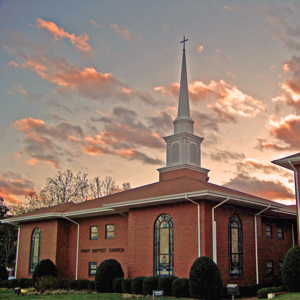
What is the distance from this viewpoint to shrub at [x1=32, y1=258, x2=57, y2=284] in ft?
90.6

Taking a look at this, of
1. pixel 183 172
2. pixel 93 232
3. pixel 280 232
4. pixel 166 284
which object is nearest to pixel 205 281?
pixel 166 284

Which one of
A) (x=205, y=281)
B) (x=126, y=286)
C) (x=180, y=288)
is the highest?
(x=205, y=281)

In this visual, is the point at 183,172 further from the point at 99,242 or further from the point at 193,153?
the point at 99,242

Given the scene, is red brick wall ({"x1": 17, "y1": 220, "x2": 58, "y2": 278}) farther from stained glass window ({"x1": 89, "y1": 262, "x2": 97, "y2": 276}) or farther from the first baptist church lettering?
stained glass window ({"x1": 89, "y1": 262, "x2": 97, "y2": 276})

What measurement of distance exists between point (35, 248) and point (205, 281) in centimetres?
1757

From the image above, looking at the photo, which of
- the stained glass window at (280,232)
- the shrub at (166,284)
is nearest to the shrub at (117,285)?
the shrub at (166,284)

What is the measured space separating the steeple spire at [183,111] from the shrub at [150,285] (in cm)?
1213

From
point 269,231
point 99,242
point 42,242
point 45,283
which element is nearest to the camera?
point 45,283

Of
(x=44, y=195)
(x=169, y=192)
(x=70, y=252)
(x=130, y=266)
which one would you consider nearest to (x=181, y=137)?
(x=169, y=192)

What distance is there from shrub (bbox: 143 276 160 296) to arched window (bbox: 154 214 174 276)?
1425 millimetres

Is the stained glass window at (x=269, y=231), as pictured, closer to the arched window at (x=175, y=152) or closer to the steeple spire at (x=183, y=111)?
the arched window at (x=175, y=152)

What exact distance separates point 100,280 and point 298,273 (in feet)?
36.1

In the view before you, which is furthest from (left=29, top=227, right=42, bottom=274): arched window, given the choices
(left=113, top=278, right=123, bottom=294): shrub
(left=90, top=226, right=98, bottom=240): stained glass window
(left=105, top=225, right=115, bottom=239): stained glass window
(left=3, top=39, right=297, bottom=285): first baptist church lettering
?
(left=113, top=278, right=123, bottom=294): shrub

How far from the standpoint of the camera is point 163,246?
22734 millimetres
